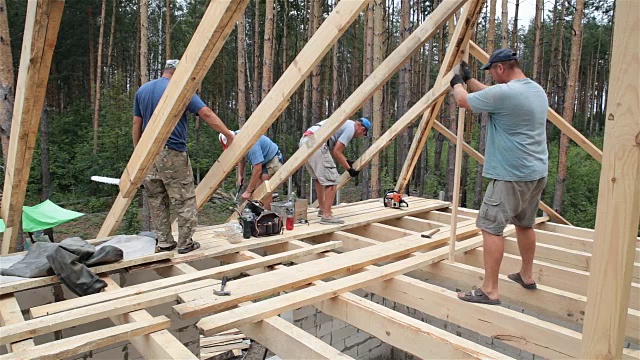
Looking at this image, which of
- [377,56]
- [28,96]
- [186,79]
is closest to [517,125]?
[186,79]

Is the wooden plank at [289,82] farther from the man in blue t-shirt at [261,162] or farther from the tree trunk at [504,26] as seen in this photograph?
Answer: the tree trunk at [504,26]

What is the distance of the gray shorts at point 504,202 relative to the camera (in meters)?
2.34

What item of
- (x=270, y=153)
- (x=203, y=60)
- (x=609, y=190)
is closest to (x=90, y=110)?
(x=270, y=153)

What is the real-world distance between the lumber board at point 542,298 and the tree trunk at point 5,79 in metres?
4.05

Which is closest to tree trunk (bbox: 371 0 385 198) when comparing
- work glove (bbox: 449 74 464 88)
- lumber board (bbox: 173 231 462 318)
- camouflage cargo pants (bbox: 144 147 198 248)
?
lumber board (bbox: 173 231 462 318)

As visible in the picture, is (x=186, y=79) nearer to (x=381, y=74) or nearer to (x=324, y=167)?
(x=381, y=74)

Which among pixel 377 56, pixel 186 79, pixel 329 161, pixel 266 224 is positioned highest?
pixel 377 56

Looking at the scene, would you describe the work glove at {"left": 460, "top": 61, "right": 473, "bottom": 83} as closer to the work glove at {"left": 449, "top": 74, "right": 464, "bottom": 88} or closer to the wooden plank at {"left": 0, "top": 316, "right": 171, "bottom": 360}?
the work glove at {"left": 449, "top": 74, "right": 464, "bottom": 88}

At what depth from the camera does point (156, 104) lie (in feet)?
10.3

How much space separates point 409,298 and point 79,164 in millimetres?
11343

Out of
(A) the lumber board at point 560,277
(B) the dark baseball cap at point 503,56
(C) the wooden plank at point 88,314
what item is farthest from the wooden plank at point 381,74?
(A) the lumber board at point 560,277

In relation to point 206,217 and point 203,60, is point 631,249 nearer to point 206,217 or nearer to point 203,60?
point 203,60

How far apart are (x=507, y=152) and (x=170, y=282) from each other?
82.8 inches

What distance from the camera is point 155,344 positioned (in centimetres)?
196
